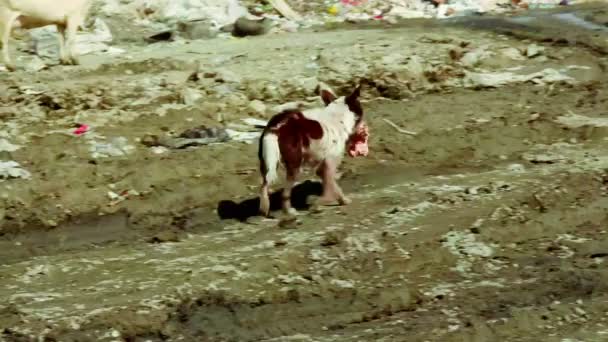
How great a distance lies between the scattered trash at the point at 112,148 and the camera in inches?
333

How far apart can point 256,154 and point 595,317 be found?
3555mm

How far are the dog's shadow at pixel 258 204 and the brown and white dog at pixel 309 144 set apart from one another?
18 cm

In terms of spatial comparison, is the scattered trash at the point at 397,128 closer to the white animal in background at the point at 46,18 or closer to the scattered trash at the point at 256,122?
the scattered trash at the point at 256,122

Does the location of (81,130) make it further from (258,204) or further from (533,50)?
(533,50)

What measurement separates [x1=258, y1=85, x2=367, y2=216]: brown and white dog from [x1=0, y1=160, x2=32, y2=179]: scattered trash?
2.02 m

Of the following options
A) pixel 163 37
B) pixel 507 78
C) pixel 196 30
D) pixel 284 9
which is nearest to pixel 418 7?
pixel 284 9

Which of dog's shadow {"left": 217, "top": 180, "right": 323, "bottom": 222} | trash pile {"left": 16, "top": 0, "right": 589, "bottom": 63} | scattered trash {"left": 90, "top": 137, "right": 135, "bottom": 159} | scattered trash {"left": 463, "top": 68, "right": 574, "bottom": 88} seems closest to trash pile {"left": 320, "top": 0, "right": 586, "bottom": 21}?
trash pile {"left": 16, "top": 0, "right": 589, "bottom": 63}

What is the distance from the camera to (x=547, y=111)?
30.1 ft

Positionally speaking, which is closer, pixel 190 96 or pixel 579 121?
pixel 579 121

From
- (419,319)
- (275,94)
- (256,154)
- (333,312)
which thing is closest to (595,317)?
(419,319)

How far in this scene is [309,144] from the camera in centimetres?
700

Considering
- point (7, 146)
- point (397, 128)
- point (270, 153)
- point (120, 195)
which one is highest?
point (270, 153)

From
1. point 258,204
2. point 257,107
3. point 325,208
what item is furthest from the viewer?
point 257,107

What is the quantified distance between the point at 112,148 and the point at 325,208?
2182mm
